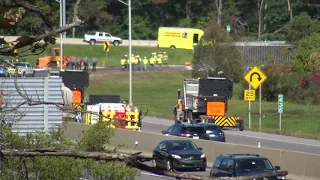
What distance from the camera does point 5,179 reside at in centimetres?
1174

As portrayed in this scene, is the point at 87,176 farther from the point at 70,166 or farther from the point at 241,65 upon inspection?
the point at 241,65

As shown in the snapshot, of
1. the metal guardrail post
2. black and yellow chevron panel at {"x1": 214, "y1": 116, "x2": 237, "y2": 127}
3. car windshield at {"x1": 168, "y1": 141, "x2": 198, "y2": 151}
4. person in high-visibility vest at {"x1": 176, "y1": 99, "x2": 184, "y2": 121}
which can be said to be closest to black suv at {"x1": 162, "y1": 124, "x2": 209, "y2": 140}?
car windshield at {"x1": 168, "y1": 141, "x2": 198, "y2": 151}

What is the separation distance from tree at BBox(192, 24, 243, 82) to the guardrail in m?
38.9

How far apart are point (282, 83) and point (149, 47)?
42.9m

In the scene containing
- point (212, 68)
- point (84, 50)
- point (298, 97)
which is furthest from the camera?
point (84, 50)

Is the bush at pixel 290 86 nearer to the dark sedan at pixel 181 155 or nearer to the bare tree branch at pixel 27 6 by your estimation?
the dark sedan at pixel 181 155

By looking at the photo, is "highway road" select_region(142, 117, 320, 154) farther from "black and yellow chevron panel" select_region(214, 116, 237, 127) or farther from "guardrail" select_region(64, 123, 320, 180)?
"guardrail" select_region(64, 123, 320, 180)

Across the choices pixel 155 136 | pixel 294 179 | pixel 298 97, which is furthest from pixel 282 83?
pixel 294 179

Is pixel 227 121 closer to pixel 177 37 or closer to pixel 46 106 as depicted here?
pixel 46 106

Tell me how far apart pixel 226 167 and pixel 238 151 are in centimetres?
752

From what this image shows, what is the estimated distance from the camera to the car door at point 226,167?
70.0 feet

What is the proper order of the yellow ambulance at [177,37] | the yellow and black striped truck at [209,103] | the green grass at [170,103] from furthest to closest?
1. the yellow ambulance at [177,37]
2. the green grass at [170,103]
3. the yellow and black striped truck at [209,103]

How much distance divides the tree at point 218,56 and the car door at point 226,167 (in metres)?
51.2

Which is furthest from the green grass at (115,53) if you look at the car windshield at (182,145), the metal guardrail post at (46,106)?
the metal guardrail post at (46,106)
